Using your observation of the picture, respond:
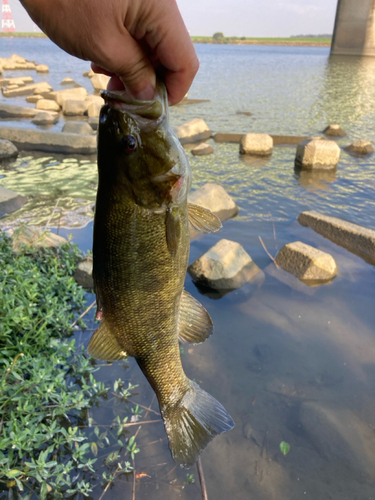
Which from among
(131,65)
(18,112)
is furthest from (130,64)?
(18,112)

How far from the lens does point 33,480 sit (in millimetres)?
3365

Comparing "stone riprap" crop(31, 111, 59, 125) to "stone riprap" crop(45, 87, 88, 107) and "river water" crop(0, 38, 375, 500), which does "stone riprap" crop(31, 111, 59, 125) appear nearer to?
"stone riprap" crop(45, 87, 88, 107)

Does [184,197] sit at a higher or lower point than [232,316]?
higher

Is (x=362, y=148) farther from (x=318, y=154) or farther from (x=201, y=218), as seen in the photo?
(x=201, y=218)

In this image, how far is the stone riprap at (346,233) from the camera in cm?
760

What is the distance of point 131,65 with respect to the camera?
5.43 ft

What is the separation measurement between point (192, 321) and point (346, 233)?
21.5ft

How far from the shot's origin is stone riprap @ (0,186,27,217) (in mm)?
9203

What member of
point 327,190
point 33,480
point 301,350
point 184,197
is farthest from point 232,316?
point 327,190

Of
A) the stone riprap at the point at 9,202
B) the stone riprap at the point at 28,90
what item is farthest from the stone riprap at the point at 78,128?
the stone riprap at the point at 28,90

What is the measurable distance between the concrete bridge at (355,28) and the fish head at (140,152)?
234ft

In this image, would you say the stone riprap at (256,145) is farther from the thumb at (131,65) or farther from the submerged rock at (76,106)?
the thumb at (131,65)

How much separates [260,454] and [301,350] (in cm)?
179

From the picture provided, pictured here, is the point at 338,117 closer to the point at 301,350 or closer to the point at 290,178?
the point at 290,178
